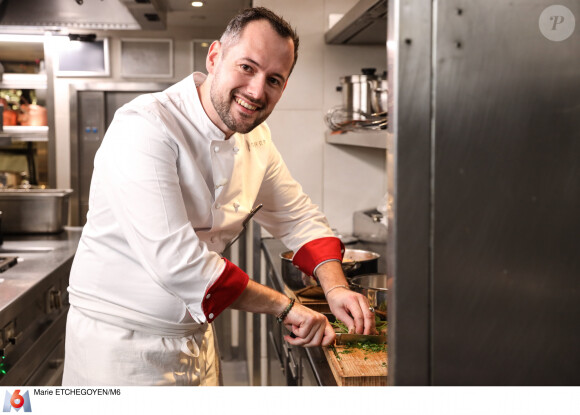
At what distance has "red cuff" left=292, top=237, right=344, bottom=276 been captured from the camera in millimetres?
1656

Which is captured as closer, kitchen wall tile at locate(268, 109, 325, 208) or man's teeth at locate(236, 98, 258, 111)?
man's teeth at locate(236, 98, 258, 111)

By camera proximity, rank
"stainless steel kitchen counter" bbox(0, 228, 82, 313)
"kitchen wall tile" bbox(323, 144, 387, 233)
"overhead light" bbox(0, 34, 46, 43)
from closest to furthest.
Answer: "stainless steel kitchen counter" bbox(0, 228, 82, 313) < "kitchen wall tile" bbox(323, 144, 387, 233) < "overhead light" bbox(0, 34, 46, 43)

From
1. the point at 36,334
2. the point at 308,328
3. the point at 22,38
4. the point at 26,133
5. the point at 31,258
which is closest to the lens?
the point at 308,328

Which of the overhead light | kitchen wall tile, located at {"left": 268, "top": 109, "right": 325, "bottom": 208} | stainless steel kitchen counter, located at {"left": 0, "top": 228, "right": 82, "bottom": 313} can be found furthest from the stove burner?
the overhead light

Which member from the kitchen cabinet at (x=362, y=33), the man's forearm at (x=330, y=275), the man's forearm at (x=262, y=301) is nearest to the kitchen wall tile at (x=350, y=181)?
the kitchen cabinet at (x=362, y=33)

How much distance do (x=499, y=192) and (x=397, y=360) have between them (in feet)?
0.69

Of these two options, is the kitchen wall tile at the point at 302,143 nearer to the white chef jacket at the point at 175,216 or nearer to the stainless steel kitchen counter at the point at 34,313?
the stainless steel kitchen counter at the point at 34,313

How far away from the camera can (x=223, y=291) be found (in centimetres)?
119

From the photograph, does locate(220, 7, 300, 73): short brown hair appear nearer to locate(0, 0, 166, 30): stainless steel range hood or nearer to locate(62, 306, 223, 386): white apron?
locate(62, 306, 223, 386): white apron

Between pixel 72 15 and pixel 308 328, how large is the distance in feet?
7.57

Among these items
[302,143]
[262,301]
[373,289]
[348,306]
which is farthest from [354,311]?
[302,143]

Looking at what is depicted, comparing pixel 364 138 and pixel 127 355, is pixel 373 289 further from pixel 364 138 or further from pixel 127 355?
pixel 364 138

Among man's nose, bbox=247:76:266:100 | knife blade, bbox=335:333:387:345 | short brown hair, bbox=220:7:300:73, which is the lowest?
knife blade, bbox=335:333:387:345
